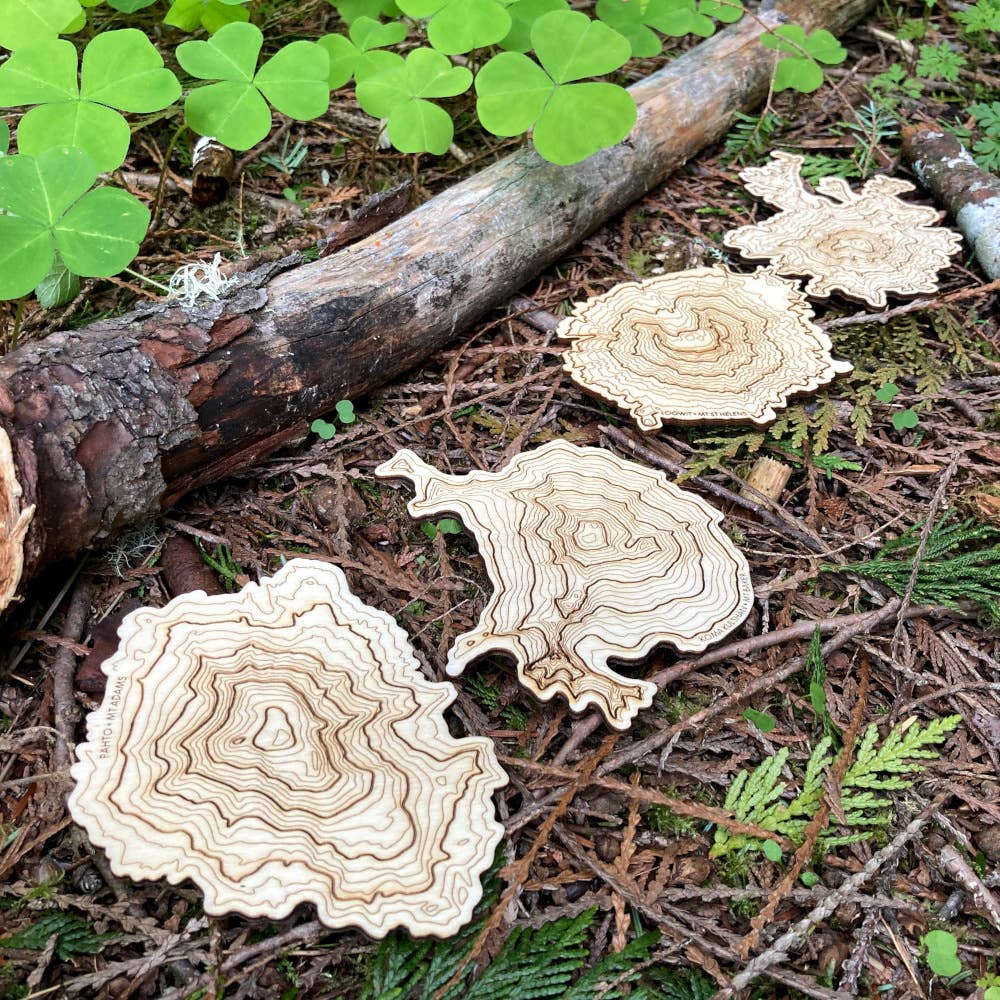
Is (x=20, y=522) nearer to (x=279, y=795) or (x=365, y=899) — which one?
(x=279, y=795)

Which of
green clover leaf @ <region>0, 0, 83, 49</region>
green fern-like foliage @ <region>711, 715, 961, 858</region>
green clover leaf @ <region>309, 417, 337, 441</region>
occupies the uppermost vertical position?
green clover leaf @ <region>0, 0, 83, 49</region>

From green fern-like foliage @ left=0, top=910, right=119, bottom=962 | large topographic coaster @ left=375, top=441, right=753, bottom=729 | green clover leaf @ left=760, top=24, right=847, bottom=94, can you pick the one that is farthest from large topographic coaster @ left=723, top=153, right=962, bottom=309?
green fern-like foliage @ left=0, top=910, right=119, bottom=962

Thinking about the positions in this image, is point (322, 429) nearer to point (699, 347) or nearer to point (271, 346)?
point (271, 346)

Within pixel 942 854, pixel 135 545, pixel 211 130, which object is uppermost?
pixel 211 130

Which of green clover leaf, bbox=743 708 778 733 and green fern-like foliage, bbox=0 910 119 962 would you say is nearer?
green fern-like foliage, bbox=0 910 119 962

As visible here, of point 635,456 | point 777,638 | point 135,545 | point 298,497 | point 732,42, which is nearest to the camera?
point 777,638

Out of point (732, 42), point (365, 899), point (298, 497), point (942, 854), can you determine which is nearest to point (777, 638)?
point (942, 854)

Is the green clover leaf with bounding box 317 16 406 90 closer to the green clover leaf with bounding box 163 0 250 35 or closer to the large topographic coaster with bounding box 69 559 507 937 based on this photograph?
the green clover leaf with bounding box 163 0 250 35

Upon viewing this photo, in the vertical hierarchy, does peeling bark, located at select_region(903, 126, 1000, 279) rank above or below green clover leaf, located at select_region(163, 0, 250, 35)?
below
